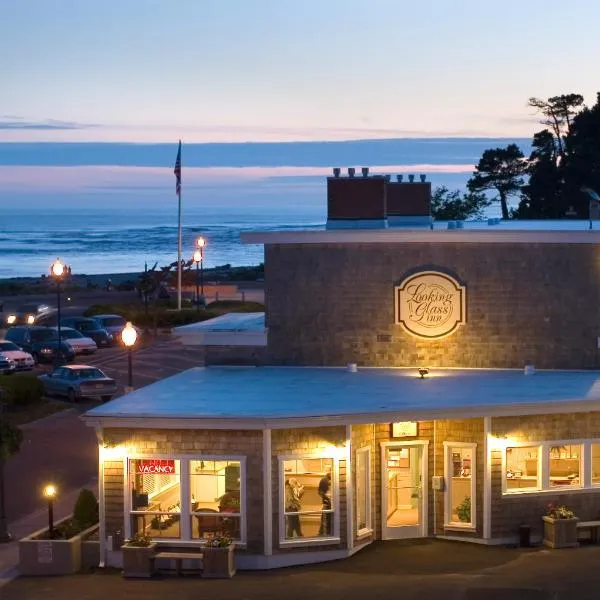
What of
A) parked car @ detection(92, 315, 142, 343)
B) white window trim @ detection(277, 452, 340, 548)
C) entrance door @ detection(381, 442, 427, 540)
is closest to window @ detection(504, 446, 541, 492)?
entrance door @ detection(381, 442, 427, 540)

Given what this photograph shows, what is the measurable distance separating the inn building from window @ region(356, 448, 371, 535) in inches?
1.9

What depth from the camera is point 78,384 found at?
4209 centimetres

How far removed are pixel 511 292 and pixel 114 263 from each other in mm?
154607

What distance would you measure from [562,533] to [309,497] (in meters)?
4.54

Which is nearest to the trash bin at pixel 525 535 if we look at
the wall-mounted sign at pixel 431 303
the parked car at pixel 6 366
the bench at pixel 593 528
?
the bench at pixel 593 528

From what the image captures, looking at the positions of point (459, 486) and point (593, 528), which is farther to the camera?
point (459, 486)

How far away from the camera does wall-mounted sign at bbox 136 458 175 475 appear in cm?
2214

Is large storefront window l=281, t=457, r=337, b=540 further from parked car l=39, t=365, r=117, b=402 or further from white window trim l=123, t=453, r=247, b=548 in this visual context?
parked car l=39, t=365, r=117, b=402

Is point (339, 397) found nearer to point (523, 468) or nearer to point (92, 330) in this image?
point (523, 468)

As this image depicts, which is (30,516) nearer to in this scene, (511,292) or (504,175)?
(511,292)

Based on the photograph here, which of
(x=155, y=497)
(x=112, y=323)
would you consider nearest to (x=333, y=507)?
(x=155, y=497)

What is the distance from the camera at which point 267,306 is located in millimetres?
28016

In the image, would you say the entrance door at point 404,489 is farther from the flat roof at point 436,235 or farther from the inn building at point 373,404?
the flat roof at point 436,235

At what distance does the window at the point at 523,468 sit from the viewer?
23297 millimetres
